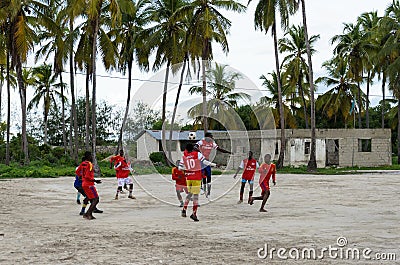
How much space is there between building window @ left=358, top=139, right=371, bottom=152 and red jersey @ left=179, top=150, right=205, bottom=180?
31.1 m

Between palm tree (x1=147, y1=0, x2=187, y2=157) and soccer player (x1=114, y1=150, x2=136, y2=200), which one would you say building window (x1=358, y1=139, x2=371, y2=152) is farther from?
soccer player (x1=114, y1=150, x2=136, y2=200)

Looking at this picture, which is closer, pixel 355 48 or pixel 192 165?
pixel 192 165

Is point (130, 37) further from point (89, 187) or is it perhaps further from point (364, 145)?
point (89, 187)

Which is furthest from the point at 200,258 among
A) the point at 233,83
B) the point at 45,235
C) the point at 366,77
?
the point at 366,77

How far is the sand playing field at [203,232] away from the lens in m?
7.51

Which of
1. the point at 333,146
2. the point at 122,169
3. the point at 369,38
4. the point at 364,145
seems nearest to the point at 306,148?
the point at 333,146

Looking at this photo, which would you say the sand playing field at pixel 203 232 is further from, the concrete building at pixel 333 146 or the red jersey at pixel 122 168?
the concrete building at pixel 333 146

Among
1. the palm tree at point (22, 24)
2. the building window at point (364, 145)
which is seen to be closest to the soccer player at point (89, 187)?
the palm tree at point (22, 24)

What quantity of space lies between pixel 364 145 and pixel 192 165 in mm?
33427

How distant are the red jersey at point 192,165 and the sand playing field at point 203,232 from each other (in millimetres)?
923

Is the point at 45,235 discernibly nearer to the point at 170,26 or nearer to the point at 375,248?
the point at 375,248

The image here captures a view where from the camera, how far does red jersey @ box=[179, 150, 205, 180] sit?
11.2 m

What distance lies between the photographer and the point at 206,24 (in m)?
29.7

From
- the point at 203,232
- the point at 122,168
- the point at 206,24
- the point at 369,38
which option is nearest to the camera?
the point at 203,232
